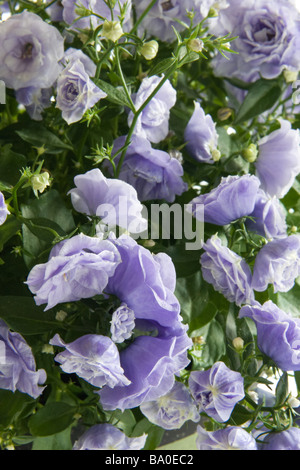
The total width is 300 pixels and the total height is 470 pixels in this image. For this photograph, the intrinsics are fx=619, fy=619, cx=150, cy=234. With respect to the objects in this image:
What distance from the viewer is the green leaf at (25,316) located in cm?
36

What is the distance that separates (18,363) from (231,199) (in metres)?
0.16

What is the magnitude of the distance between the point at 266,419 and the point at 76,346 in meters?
0.14

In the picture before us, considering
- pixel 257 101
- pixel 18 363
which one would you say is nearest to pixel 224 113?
pixel 257 101

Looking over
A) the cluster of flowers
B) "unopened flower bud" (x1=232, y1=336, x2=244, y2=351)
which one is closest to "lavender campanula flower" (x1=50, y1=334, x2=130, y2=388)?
the cluster of flowers

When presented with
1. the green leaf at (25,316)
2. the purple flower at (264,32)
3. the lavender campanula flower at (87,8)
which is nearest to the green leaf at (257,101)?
the purple flower at (264,32)

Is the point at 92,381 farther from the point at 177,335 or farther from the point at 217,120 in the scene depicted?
the point at 217,120

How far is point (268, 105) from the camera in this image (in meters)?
0.47

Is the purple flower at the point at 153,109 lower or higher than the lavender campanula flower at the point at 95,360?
higher

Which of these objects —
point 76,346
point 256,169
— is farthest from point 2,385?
point 256,169

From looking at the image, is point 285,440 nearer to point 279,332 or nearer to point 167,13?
point 279,332

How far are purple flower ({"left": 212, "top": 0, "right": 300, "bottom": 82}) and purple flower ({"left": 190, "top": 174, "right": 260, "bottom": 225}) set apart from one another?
13 centimetres

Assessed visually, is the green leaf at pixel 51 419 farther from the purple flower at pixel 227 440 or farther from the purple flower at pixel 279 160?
the purple flower at pixel 279 160

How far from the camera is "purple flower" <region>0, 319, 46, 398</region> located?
370 mm

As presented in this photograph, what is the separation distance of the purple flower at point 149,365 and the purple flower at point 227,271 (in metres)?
0.06
